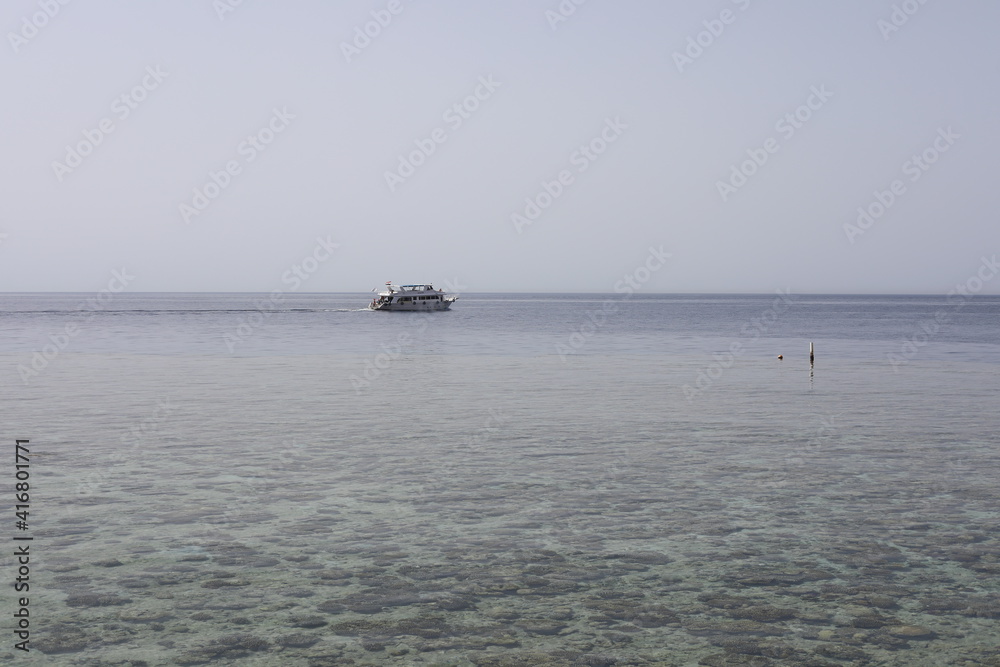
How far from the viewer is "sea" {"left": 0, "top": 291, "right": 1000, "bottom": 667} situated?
9781 mm

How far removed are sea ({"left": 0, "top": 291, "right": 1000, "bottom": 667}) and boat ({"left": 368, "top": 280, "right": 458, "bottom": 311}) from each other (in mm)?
119750

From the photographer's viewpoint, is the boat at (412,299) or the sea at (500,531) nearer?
the sea at (500,531)

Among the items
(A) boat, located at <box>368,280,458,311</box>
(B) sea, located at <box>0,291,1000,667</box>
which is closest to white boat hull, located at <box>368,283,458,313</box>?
(A) boat, located at <box>368,280,458,311</box>

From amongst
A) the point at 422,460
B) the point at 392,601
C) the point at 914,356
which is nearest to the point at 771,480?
the point at 422,460

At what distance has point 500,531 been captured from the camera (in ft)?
46.3

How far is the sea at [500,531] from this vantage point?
978 centimetres

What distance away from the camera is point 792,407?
31047 millimetres

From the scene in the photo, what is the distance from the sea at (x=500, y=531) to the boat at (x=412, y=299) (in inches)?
4715

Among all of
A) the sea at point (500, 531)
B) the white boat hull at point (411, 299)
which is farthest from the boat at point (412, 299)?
the sea at point (500, 531)

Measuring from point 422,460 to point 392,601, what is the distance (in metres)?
9.51

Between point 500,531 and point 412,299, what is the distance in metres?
141

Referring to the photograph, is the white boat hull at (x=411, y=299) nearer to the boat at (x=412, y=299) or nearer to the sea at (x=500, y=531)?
the boat at (x=412, y=299)

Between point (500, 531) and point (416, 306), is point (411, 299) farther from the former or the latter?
point (500, 531)

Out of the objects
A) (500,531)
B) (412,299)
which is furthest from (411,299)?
(500,531)
